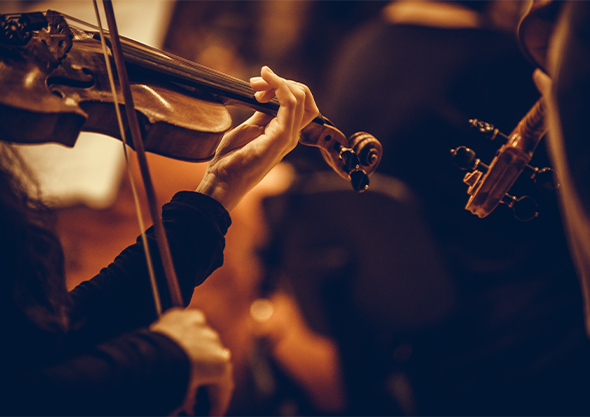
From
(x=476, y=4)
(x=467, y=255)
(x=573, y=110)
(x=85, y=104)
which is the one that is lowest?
(x=467, y=255)

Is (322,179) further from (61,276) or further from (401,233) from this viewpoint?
(61,276)

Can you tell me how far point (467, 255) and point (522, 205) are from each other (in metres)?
0.83

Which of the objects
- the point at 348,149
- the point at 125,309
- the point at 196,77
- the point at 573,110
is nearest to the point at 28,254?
the point at 125,309

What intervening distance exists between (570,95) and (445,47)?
1042 millimetres

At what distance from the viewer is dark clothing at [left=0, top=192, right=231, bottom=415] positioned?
0.45 metres

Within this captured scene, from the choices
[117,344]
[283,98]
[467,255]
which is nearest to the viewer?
[117,344]

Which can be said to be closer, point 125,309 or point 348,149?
point 125,309

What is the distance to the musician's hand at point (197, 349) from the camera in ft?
1.73

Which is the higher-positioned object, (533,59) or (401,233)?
(533,59)

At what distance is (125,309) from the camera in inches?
22.7

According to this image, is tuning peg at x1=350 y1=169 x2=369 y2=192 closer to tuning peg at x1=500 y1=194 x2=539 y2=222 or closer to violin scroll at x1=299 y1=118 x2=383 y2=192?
violin scroll at x1=299 y1=118 x2=383 y2=192

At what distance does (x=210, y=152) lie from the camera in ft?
2.13

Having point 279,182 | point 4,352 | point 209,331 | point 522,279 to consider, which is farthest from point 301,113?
point 279,182

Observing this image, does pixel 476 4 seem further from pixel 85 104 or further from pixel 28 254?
pixel 28 254
